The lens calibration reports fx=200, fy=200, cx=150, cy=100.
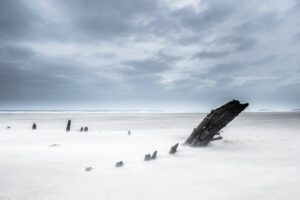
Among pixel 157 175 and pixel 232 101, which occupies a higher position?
pixel 232 101

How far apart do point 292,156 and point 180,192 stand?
5.85 meters

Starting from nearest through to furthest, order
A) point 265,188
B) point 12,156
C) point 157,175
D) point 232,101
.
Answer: point 265,188 < point 157,175 < point 12,156 < point 232,101

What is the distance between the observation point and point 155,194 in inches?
155

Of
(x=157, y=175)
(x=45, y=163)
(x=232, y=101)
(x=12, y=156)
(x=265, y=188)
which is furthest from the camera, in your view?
(x=232, y=101)

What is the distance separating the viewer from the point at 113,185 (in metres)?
4.38

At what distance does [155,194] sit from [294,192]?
9.36 feet

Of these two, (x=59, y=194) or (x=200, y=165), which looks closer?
(x=59, y=194)

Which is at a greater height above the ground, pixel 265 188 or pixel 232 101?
pixel 232 101

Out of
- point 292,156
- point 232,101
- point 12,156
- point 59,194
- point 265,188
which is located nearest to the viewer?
point 59,194

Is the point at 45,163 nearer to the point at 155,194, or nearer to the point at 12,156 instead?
the point at 12,156

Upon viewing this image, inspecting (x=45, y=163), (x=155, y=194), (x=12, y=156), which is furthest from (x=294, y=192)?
(x=12, y=156)

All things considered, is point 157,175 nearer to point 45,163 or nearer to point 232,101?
point 45,163

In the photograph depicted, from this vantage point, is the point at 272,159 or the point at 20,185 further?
the point at 272,159

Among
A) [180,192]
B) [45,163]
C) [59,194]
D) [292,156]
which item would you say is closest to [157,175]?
[180,192]
